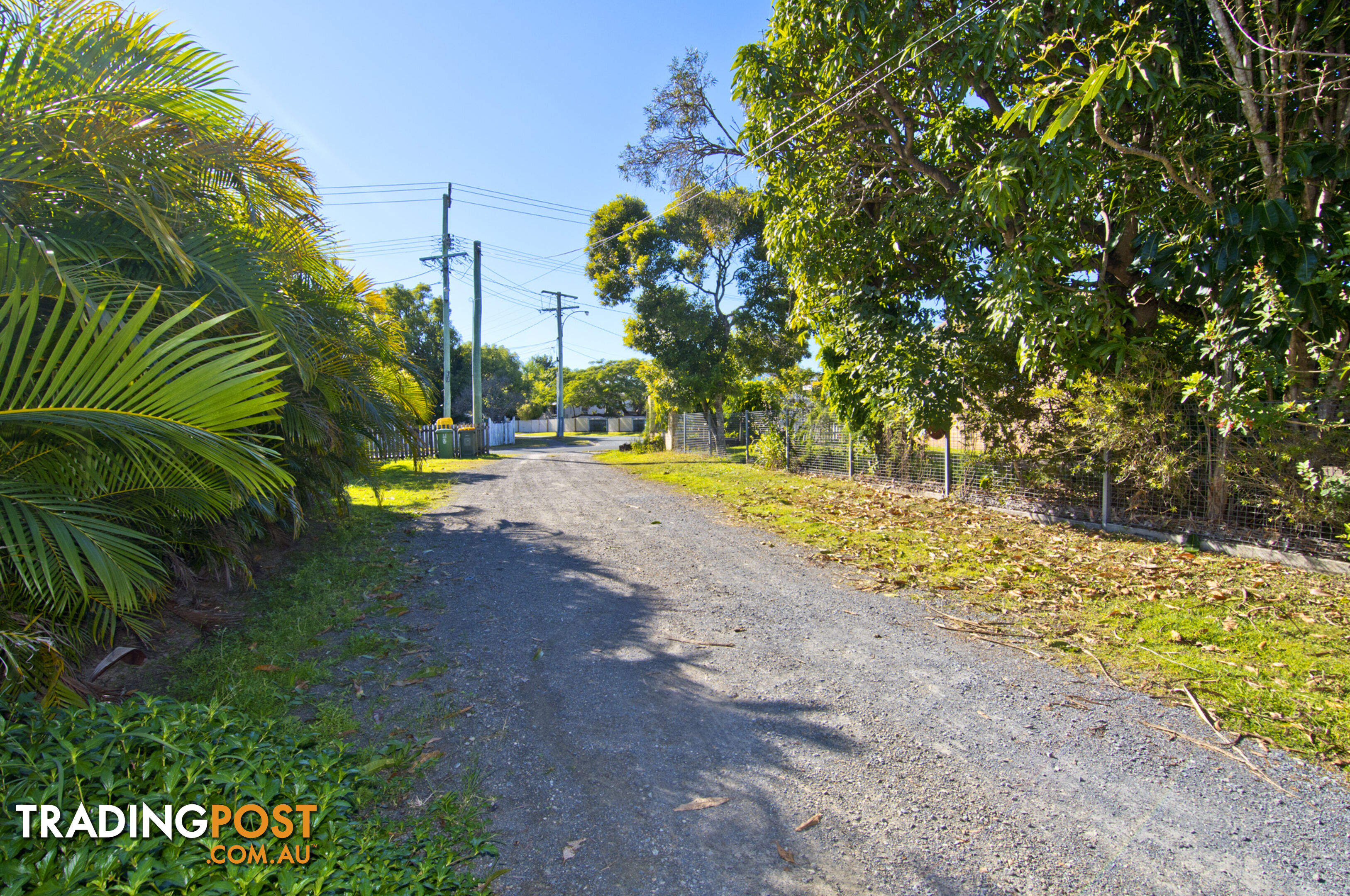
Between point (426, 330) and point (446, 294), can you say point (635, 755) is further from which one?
point (426, 330)

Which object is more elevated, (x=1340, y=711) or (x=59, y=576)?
(x=59, y=576)

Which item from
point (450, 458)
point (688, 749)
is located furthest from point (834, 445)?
point (450, 458)

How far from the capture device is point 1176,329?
22.4ft

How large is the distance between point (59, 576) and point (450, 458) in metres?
18.8

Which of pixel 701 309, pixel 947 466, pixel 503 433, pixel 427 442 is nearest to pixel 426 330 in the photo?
pixel 503 433

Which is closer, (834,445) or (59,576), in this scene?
(59,576)

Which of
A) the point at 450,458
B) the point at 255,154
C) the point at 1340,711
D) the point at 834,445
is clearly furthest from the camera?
the point at 450,458

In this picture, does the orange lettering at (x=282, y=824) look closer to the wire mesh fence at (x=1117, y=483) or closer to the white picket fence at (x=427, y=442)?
the white picket fence at (x=427, y=442)

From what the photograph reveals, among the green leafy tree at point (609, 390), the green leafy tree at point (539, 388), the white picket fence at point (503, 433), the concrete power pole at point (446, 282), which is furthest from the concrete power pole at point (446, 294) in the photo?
the green leafy tree at point (609, 390)

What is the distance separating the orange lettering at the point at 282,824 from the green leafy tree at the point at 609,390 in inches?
2546

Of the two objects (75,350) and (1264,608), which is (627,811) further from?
(1264,608)

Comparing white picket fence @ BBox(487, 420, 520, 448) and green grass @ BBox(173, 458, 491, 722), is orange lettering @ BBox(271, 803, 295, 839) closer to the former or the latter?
green grass @ BBox(173, 458, 491, 722)

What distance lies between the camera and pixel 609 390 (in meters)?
68.6

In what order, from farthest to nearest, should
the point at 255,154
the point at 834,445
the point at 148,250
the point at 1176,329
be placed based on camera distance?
the point at 834,445, the point at 1176,329, the point at 255,154, the point at 148,250
